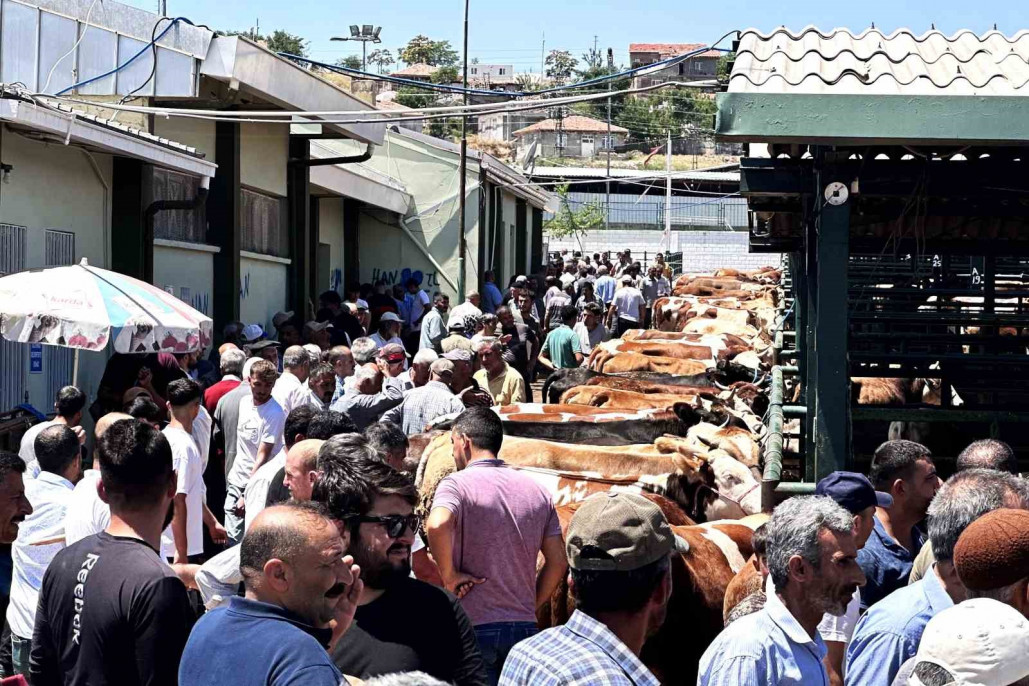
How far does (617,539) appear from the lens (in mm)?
3482

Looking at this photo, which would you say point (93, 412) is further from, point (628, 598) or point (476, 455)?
point (628, 598)

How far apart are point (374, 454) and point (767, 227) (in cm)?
794

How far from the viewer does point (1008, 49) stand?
710 centimetres

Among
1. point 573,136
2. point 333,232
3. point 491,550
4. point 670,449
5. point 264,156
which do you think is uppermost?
point 573,136

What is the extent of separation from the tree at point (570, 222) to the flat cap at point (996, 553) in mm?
50530

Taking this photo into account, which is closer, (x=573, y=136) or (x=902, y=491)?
(x=902, y=491)

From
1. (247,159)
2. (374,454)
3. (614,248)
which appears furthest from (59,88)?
(614,248)

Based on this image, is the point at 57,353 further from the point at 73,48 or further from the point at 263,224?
the point at 263,224

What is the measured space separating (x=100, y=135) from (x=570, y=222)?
42.7 meters

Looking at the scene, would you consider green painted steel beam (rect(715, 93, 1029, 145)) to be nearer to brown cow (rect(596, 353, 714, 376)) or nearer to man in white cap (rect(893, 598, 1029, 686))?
man in white cap (rect(893, 598, 1029, 686))

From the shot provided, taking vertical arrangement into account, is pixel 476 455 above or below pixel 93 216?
below

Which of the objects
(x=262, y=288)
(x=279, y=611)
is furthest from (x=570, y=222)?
(x=279, y=611)

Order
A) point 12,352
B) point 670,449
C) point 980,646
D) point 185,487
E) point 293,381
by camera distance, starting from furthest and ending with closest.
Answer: point 12,352 < point 670,449 < point 293,381 < point 185,487 < point 980,646

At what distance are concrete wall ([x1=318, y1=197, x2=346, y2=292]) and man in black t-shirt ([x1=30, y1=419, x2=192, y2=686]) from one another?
1825 cm
